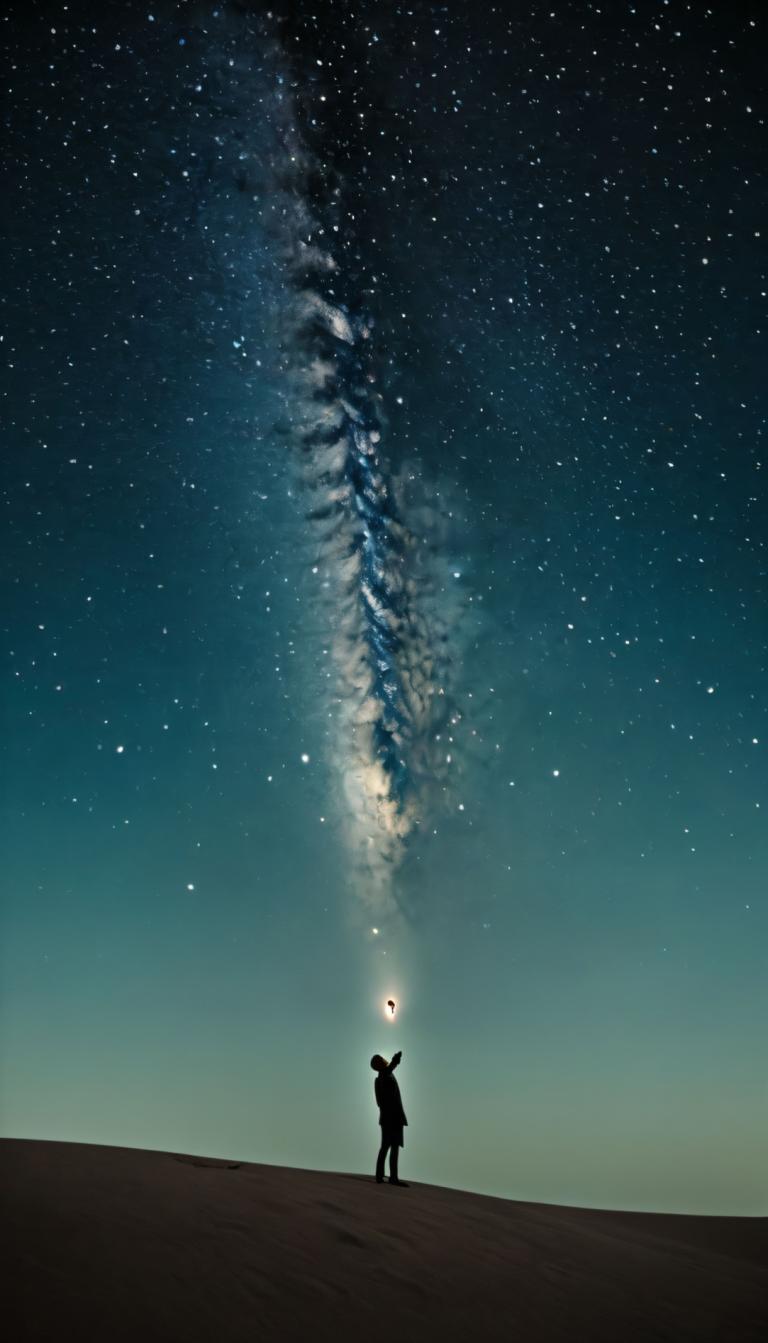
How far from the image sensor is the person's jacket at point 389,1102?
888cm

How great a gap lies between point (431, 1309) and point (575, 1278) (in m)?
2.14

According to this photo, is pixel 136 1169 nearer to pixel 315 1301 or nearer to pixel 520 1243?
pixel 315 1301

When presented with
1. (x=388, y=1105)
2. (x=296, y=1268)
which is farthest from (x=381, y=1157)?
(x=296, y=1268)

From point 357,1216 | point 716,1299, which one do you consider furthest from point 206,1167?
point 716,1299

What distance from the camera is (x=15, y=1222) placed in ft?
16.3

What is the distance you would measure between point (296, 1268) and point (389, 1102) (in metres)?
3.70

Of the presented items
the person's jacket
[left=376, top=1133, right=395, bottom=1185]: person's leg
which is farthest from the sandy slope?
the person's jacket

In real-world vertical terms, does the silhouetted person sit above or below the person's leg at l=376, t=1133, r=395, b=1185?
above

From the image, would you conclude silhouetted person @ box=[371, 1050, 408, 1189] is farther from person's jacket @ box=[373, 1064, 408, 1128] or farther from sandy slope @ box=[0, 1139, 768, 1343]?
sandy slope @ box=[0, 1139, 768, 1343]

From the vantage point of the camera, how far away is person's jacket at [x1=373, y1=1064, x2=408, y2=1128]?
888cm

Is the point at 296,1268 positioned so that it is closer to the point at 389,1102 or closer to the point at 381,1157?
the point at 389,1102

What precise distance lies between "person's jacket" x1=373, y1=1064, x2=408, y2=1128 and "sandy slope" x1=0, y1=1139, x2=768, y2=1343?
62 cm

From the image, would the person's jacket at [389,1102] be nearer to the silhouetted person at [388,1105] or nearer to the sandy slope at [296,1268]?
the silhouetted person at [388,1105]

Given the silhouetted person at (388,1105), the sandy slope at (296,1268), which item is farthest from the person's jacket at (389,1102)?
the sandy slope at (296,1268)
